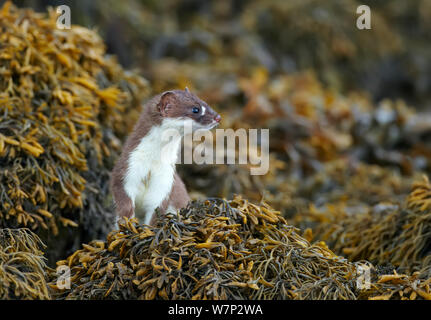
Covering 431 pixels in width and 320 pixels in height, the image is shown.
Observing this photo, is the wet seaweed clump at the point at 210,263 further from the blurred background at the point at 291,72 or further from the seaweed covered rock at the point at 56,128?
the blurred background at the point at 291,72

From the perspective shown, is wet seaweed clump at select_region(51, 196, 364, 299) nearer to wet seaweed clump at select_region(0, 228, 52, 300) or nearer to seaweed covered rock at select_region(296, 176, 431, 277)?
wet seaweed clump at select_region(0, 228, 52, 300)

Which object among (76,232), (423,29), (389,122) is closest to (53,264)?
(76,232)

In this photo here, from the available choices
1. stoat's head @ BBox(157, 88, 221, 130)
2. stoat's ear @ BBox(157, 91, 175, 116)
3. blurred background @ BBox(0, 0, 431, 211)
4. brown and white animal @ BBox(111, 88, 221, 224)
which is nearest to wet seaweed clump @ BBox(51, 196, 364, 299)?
brown and white animal @ BBox(111, 88, 221, 224)

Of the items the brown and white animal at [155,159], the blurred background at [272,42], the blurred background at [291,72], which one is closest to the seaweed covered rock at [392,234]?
the blurred background at [291,72]

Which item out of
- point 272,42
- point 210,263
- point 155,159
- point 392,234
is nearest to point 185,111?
point 155,159

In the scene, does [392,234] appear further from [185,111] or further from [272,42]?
[272,42]

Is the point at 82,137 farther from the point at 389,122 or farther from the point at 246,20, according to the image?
the point at 246,20
